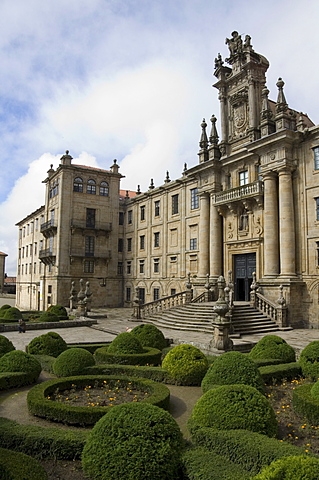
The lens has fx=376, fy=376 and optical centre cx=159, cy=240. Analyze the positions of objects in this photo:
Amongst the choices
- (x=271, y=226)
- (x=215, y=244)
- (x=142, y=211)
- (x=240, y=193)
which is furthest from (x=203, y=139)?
(x=142, y=211)

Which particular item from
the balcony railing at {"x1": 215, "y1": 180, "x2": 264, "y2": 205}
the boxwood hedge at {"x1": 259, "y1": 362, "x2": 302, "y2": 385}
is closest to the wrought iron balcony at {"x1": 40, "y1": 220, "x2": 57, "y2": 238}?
the balcony railing at {"x1": 215, "y1": 180, "x2": 264, "y2": 205}

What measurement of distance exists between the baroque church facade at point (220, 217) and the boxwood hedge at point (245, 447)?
56.7ft

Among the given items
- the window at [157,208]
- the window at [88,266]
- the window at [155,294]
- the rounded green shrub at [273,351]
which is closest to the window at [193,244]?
the window at [155,294]

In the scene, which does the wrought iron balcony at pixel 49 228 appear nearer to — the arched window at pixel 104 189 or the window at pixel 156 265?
the arched window at pixel 104 189

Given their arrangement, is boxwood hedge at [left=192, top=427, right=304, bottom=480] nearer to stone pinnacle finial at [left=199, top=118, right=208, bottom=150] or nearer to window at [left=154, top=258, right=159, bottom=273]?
stone pinnacle finial at [left=199, top=118, right=208, bottom=150]

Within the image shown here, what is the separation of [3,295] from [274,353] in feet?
238

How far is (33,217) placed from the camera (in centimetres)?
5516

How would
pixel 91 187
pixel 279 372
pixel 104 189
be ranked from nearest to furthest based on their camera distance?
1. pixel 279 372
2. pixel 91 187
3. pixel 104 189

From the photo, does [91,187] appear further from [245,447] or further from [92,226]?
[245,447]

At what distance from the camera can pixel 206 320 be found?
21797 mm

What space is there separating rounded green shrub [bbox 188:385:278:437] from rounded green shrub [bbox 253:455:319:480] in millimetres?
2067

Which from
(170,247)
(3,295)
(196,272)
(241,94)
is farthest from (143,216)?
(3,295)

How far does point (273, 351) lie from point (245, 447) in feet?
24.6

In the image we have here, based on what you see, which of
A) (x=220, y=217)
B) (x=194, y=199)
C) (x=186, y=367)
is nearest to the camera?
(x=186, y=367)
